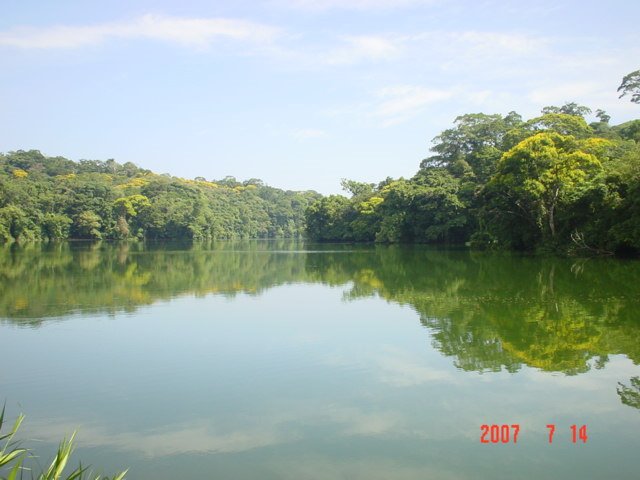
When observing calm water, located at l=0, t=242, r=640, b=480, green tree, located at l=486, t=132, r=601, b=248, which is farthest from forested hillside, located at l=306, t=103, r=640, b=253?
calm water, located at l=0, t=242, r=640, b=480

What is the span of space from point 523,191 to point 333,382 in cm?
2761

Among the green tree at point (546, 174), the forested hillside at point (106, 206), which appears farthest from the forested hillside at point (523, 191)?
the forested hillside at point (106, 206)

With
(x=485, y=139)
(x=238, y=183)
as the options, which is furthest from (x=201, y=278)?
(x=238, y=183)

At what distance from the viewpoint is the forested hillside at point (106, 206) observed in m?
70.0

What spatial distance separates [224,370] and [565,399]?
484 centimetres

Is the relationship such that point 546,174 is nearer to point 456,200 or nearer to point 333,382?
point 456,200

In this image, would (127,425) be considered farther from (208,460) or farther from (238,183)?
(238,183)

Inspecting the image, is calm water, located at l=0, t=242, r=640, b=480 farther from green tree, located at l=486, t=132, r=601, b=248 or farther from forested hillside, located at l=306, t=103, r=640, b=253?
green tree, located at l=486, t=132, r=601, b=248

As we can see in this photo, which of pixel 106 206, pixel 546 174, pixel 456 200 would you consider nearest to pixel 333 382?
pixel 546 174

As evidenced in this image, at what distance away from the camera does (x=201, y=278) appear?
23.5 meters

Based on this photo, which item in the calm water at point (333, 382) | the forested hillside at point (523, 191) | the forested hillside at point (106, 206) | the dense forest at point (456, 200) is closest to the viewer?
the calm water at point (333, 382)

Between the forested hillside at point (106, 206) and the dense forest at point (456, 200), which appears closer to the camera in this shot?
the dense forest at point (456, 200)

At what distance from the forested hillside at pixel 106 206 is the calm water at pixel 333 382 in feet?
195

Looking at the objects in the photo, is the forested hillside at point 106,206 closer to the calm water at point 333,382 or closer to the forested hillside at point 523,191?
the forested hillside at point 523,191
